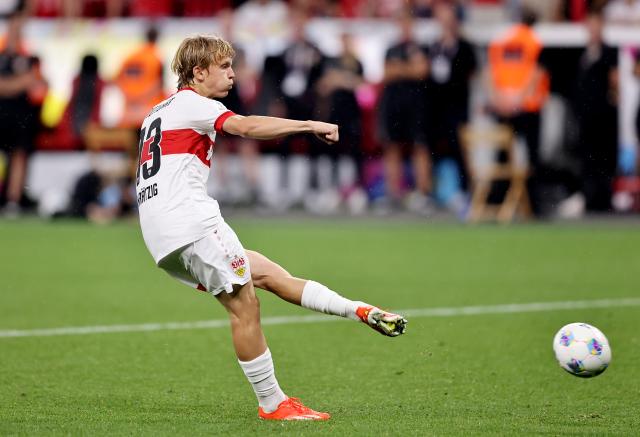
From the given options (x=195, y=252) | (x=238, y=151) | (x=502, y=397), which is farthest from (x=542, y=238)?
(x=195, y=252)

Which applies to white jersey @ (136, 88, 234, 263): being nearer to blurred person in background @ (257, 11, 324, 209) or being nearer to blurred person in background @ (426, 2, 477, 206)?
blurred person in background @ (426, 2, 477, 206)

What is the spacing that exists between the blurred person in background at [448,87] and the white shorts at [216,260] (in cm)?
1186

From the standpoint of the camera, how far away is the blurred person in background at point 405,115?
56.3ft

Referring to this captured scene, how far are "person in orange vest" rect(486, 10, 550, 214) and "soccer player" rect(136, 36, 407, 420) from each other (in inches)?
463

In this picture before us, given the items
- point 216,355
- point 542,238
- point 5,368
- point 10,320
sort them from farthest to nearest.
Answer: point 542,238
point 10,320
point 216,355
point 5,368

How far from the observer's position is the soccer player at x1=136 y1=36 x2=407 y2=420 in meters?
5.55

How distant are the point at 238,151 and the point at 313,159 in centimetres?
114

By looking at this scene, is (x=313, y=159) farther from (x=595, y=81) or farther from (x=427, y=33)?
(x=595, y=81)

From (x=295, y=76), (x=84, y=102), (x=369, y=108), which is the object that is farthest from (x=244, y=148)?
(x=84, y=102)

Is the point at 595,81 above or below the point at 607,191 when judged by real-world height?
above

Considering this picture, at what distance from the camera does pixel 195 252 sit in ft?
18.2

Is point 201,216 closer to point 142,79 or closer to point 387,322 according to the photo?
point 387,322

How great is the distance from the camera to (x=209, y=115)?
5500mm

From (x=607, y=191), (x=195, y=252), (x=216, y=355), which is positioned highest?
(x=195, y=252)
